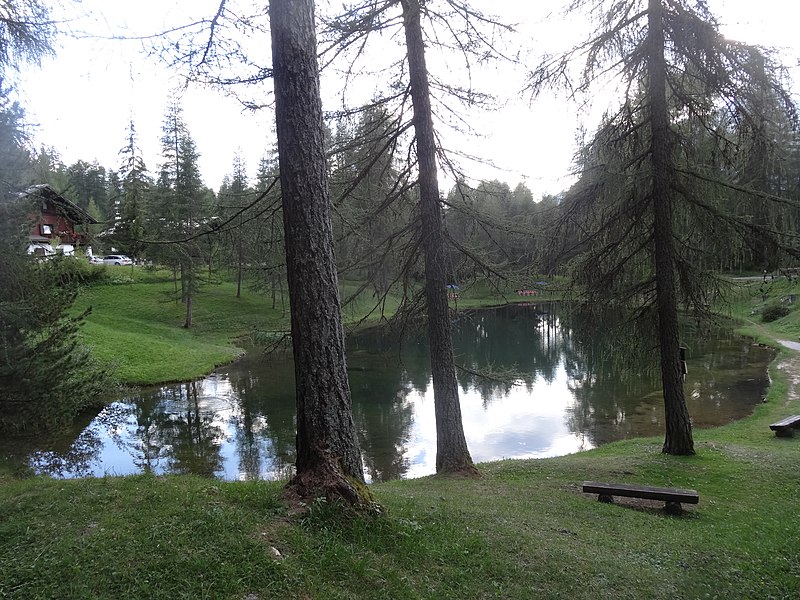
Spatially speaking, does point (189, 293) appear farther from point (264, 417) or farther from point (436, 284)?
point (436, 284)

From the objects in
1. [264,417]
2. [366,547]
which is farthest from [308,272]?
[264,417]

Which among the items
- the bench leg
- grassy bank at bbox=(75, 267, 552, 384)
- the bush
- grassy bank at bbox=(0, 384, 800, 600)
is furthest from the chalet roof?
the bush

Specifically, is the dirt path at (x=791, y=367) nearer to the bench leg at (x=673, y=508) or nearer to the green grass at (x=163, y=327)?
the bench leg at (x=673, y=508)

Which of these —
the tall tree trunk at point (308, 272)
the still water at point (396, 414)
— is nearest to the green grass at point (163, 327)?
the still water at point (396, 414)

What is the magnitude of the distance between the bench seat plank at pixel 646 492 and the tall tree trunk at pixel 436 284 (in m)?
2.39

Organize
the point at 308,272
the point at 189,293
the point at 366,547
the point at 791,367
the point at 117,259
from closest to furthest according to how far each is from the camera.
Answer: the point at 366,547 < the point at 308,272 < the point at 791,367 < the point at 189,293 < the point at 117,259

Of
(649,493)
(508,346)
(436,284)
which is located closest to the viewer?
(649,493)

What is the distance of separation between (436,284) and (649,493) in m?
4.39

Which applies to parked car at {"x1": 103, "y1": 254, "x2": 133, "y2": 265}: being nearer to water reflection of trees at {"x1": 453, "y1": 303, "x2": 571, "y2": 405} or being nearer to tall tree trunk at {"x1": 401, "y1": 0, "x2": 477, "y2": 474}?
water reflection of trees at {"x1": 453, "y1": 303, "x2": 571, "y2": 405}

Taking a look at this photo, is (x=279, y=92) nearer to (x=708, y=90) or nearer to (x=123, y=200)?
(x=708, y=90)

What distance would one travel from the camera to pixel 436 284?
8859mm

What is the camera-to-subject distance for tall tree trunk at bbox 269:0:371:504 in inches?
173

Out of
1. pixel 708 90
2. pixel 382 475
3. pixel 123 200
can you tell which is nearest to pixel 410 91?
pixel 708 90

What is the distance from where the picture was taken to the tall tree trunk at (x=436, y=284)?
8.62 m
